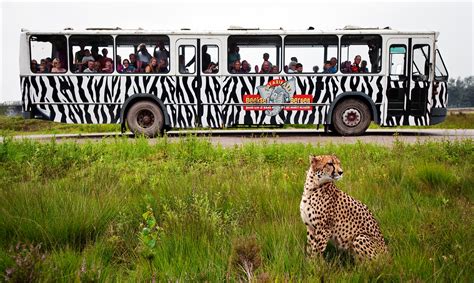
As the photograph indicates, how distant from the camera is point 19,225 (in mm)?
3391

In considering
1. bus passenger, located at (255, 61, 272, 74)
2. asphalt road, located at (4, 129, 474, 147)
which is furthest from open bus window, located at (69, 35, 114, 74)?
bus passenger, located at (255, 61, 272, 74)

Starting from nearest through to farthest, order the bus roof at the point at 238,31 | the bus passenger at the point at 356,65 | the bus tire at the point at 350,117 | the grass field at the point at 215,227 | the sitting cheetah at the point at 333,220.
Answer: the grass field at the point at 215,227 < the sitting cheetah at the point at 333,220 < the bus roof at the point at 238,31 < the bus passenger at the point at 356,65 < the bus tire at the point at 350,117

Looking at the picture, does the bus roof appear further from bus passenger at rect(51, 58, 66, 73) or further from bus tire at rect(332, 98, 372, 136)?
bus tire at rect(332, 98, 372, 136)

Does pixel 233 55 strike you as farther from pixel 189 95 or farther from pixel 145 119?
pixel 145 119

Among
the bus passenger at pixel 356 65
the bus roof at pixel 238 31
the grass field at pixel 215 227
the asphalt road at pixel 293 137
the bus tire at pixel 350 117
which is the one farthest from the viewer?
the bus tire at pixel 350 117

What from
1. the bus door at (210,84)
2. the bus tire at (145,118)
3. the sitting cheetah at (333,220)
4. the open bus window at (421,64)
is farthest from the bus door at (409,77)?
the sitting cheetah at (333,220)

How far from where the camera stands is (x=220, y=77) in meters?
12.5

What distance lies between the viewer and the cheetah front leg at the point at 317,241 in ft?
9.44

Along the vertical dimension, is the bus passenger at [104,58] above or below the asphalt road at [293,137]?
above

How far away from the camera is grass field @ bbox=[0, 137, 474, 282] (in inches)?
102

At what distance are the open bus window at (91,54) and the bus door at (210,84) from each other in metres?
2.55

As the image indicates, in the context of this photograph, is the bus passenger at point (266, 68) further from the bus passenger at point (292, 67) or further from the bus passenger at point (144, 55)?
the bus passenger at point (144, 55)

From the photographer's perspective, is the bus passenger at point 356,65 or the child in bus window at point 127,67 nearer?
the child in bus window at point 127,67

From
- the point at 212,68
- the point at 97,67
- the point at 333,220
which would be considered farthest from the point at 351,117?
the point at 333,220
